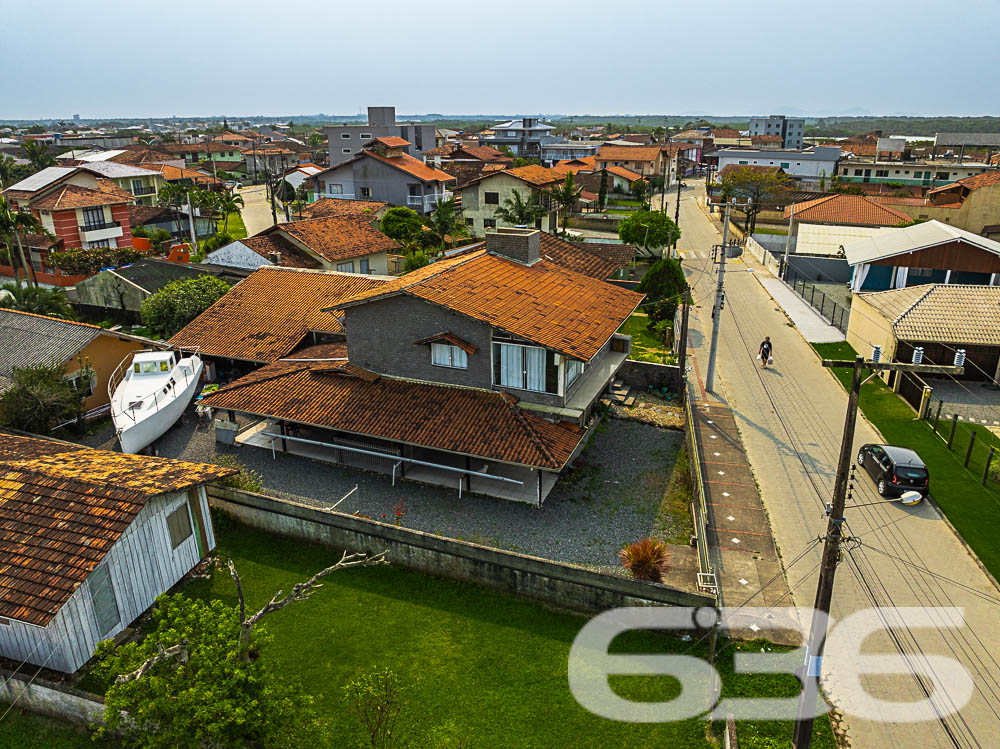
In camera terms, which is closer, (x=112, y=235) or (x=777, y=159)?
(x=112, y=235)

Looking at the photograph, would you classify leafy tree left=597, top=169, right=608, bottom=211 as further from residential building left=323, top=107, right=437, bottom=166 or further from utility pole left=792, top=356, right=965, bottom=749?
utility pole left=792, top=356, right=965, bottom=749

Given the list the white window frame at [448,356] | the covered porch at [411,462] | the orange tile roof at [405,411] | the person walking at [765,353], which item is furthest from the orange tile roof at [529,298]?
the person walking at [765,353]

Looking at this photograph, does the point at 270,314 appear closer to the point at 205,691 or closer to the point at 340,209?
the point at 205,691

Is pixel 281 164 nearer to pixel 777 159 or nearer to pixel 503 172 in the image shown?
pixel 503 172

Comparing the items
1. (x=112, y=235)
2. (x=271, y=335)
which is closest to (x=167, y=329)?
(x=271, y=335)

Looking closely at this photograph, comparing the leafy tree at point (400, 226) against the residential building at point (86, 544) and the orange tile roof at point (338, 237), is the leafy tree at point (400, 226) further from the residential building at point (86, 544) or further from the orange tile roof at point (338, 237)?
the residential building at point (86, 544)

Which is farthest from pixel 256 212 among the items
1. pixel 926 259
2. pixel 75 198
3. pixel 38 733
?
pixel 38 733
